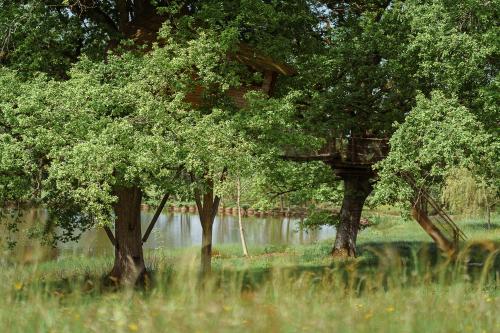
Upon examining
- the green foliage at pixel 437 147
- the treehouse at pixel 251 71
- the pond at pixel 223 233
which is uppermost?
the treehouse at pixel 251 71

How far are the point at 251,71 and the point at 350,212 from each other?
1107 centimetres

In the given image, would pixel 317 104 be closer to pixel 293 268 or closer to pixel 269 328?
pixel 293 268

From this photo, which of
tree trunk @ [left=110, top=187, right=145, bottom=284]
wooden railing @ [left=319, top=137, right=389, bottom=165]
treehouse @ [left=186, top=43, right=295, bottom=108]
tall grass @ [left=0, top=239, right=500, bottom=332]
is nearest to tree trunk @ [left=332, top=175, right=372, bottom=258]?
wooden railing @ [left=319, top=137, right=389, bottom=165]

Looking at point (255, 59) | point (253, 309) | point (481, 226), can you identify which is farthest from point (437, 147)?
point (481, 226)

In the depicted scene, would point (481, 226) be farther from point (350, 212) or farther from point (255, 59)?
point (255, 59)

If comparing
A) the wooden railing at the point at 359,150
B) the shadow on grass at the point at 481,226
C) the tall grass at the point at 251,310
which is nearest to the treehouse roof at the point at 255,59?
the wooden railing at the point at 359,150

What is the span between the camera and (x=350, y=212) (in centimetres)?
2708

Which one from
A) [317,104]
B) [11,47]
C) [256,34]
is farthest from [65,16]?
[317,104]

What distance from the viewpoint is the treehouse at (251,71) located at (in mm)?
16453

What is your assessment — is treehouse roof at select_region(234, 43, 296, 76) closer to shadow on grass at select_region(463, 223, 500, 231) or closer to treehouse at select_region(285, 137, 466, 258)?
treehouse at select_region(285, 137, 466, 258)

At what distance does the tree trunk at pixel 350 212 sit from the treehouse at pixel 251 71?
9801mm

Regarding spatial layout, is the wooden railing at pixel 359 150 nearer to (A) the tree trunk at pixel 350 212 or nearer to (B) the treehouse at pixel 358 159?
(B) the treehouse at pixel 358 159

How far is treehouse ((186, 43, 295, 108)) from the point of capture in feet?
54.0

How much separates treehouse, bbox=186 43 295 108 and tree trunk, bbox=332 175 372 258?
32.2ft
